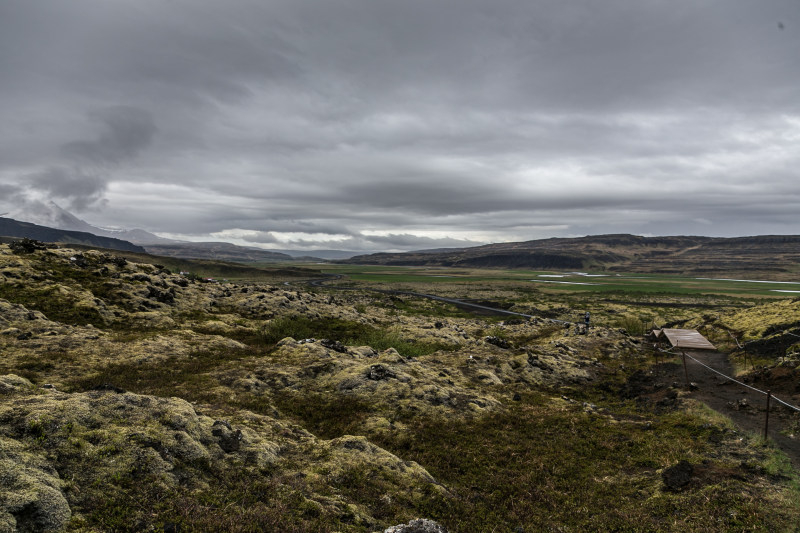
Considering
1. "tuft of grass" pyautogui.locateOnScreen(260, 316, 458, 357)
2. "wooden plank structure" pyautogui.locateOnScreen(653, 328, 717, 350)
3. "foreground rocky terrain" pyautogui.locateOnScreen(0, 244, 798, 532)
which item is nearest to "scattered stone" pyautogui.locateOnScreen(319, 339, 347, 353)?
"foreground rocky terrain" pyautogui.locateOnScreen(0, 244, 798, 532)

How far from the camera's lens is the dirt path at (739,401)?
62.8 feet

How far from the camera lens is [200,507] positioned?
991 cm

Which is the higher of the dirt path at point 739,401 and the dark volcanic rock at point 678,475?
the dark volcanic rock at point 678,475

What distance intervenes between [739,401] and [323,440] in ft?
98.6

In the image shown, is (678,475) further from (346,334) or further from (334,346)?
(346,334)

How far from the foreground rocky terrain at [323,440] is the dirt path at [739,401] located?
160 centimetres

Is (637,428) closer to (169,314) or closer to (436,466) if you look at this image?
(436,466)

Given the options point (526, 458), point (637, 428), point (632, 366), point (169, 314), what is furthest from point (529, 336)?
point (169, 314)

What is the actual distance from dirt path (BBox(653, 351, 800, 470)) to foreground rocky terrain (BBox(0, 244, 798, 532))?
1597mm

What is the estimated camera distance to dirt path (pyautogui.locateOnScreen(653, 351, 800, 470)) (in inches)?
754

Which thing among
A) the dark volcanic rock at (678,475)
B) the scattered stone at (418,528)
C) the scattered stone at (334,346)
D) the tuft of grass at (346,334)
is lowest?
the tuft of grass at (346,334)

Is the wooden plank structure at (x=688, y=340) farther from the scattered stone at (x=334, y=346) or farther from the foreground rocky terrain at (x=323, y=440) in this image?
the scattered stone at (x=334, y=346)

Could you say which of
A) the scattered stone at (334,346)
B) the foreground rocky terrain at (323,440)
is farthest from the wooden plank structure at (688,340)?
the scattered stone at (334,346)

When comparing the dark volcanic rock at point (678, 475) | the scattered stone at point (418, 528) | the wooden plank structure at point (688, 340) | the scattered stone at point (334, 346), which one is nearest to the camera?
the scattered stone at point (418, 528)
